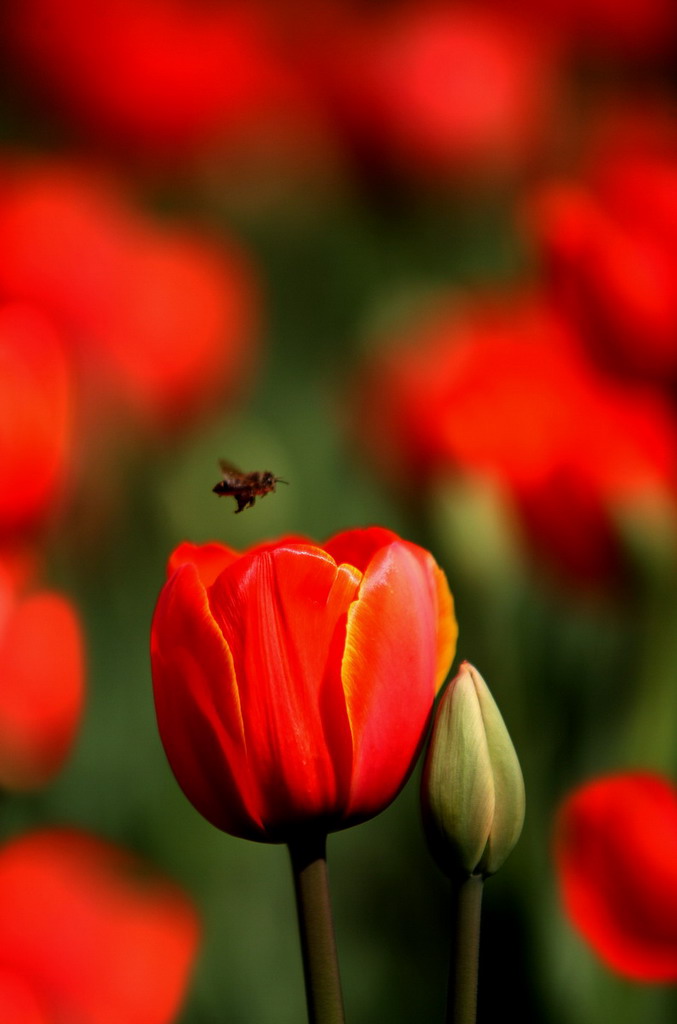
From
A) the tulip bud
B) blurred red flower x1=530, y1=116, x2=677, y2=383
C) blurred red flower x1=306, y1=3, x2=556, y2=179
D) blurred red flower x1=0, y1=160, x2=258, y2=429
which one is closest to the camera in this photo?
the tulip bud

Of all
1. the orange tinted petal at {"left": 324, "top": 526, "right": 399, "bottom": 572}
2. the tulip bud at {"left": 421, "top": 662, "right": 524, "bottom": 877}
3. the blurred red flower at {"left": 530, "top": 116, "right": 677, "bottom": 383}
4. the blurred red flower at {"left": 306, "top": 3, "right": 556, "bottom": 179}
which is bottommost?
the tulip bud at {"left": 421, "top": 662, "right": 524, "bottom": 877}

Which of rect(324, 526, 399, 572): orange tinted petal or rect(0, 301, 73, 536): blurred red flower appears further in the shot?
rect(0, 301, 73, 536): blurred red flower

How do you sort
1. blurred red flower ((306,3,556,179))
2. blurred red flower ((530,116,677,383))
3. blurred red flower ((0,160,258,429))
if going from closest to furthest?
blurred red flower ((530,116,677,383)) → blurred red flower ((0,160,258,429)) → blurred red flower ((306,3,556,179))

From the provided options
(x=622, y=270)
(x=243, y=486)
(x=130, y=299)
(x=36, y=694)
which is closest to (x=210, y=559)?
(x=243, y=486)

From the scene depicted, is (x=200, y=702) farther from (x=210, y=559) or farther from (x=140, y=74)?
(x=140, y=74)

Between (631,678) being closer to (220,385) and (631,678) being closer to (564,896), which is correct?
(564,896)

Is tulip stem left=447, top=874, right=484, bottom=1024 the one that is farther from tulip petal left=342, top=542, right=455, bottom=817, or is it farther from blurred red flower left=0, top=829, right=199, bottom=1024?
blurred red flower left=0, top=829, right=199, bottom=1024

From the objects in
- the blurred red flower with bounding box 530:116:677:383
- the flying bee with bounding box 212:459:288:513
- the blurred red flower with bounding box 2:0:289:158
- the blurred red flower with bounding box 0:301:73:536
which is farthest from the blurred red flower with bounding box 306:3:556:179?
the flying bee with bounding box 212:459:288:513
